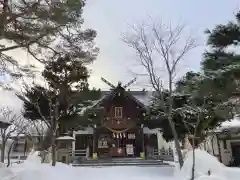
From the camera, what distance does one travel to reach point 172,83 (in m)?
16.6

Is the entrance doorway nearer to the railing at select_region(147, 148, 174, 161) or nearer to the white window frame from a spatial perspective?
the railing at select_region(147, 148, 174, 161)

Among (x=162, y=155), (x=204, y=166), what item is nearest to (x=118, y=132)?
(x=162, y=155)

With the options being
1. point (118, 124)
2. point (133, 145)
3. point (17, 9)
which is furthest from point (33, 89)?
point (17, 9)

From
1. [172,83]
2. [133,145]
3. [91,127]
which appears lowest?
[133,145]

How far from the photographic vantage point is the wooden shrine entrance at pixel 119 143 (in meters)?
25.1

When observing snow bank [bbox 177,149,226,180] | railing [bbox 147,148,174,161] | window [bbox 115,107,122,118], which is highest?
window [bbox 115,107,122,118]

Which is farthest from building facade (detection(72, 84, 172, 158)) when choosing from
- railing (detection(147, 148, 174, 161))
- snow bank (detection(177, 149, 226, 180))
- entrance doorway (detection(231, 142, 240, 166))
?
snow bank (detection(177, 149, 226, 180))

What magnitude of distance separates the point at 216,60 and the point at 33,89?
47.3ft

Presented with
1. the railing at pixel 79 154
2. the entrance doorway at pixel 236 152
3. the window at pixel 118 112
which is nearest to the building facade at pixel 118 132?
the window at pixel 118 112

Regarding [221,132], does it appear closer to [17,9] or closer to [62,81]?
[62,81]

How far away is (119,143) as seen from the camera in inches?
1007

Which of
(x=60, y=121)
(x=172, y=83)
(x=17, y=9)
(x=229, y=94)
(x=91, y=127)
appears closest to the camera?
(x=17, y=9)

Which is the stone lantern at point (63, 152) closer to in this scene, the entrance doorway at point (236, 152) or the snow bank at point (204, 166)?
the snow bank at point (204, 166)

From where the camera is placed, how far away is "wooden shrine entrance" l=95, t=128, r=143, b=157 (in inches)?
987
